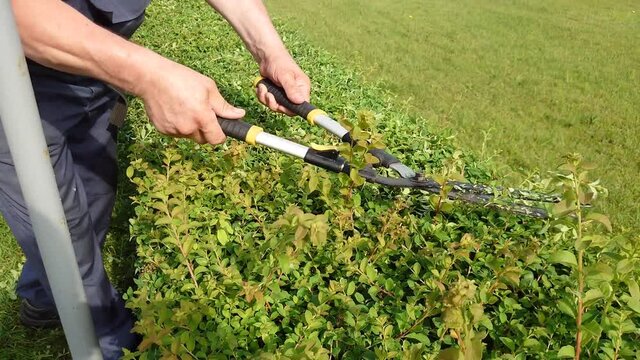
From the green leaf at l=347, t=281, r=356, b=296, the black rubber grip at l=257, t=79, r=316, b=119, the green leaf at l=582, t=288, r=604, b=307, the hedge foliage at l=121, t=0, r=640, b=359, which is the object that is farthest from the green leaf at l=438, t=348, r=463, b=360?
the black rubber grip at l=257, t=79, r=316, b=119

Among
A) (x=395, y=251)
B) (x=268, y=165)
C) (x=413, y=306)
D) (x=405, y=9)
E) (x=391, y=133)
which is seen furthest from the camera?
(x=405, y=9)

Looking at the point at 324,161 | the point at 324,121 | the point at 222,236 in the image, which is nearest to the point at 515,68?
the point at 324,121

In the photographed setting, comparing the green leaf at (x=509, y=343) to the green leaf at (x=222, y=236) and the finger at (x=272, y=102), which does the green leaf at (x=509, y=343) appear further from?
the finger at (x=272, y=102)

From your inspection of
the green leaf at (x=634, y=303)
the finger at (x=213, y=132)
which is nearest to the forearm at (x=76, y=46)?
the finger at (x=213, y=132)

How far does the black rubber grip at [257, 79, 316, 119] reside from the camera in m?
2.46

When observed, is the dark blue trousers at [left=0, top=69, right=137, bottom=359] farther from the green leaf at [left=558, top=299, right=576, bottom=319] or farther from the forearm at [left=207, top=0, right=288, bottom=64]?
the green leaf at [left=558, top=299, right=576, bottom=319]

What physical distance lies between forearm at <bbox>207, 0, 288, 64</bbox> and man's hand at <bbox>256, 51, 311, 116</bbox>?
4 centimetres

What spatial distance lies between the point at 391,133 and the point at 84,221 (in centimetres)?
154

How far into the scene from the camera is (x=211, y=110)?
184 centimetres

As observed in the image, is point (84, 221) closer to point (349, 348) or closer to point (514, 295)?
point (349, 348)

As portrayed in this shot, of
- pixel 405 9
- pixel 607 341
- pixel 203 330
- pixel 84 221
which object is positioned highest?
pixel 607 341

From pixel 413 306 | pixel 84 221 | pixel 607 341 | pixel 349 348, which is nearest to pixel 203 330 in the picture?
pixel 349 348

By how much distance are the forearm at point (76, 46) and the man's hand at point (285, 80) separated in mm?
854

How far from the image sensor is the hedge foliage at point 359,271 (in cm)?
135
